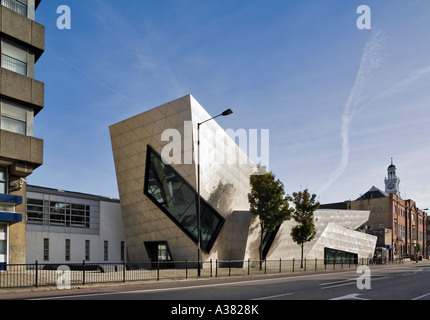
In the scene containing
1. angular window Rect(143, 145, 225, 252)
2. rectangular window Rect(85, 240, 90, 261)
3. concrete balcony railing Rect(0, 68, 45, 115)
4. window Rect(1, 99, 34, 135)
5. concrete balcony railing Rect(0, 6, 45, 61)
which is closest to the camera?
concrete balcony railing Rect(0, 68, 45, 115)

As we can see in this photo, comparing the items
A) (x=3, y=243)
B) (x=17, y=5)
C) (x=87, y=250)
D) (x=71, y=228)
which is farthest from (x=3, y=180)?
(x=87, y=250)

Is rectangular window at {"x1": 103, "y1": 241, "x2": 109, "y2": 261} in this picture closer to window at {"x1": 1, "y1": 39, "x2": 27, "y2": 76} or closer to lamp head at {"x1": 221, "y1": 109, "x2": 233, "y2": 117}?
window at {"x1": 1, "y1": 39, "x2": 27, "y2": 76}

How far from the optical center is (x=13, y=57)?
973 inches

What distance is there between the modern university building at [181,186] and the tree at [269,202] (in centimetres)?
190

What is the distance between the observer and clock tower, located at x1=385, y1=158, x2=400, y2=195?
11094 centimetres

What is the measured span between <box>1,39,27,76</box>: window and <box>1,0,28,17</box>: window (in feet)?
7.37

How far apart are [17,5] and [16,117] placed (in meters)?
7.02

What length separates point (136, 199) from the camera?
39125 millimetres

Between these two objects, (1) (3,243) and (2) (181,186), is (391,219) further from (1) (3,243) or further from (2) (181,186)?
(1) (3,243)

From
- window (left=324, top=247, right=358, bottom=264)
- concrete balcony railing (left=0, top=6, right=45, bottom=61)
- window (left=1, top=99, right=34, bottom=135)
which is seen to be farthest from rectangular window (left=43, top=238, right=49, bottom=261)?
window (left=324, top=247, right=358, bottom=264)

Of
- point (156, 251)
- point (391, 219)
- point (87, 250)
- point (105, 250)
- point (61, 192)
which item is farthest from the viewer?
point (391, 219)

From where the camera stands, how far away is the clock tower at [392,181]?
110938 millimetres

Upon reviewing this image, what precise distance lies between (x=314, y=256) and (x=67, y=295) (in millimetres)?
36741
